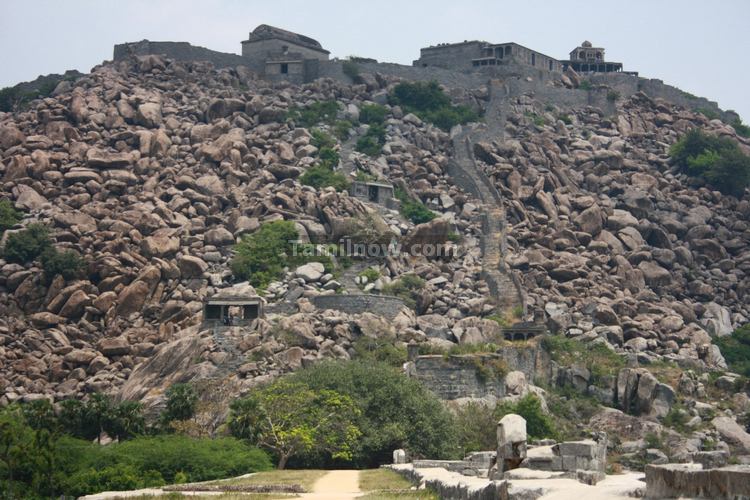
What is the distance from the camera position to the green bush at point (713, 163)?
105250 millimetres

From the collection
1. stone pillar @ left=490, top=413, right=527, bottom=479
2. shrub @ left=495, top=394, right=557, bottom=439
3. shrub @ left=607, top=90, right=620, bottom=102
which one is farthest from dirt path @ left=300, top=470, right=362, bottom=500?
shrub @ left=607, top=90, right=620, bottom=102

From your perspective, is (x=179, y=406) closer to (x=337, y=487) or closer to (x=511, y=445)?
(x=337, y=487)

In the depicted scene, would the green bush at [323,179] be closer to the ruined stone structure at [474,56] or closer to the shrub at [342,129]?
the shrub at [342,129]

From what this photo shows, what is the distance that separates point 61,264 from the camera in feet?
274

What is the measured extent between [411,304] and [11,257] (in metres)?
22.9

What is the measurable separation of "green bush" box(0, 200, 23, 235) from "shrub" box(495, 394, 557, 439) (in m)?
33.2

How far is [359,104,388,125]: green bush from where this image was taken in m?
104

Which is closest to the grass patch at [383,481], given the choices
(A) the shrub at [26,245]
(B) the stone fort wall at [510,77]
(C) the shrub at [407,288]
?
(C) the shrub at [407,288]

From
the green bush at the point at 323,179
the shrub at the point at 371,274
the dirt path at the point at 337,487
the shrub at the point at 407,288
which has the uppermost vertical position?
the green bush at the point at 323,179

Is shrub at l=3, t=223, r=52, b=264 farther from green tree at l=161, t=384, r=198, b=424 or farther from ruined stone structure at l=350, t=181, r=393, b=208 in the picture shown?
green tree at l=161, t=384, r=198, b=424

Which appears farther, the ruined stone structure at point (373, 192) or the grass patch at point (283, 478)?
the ruined stone structure at point (373, 192)

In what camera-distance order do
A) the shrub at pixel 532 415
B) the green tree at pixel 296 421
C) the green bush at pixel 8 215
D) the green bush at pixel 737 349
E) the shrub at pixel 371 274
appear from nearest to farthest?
the green tree at pixel 296 421 < the shrub at pixel 532 415 < the shrub at pixel 371 274 < the green bush at pixel 737 349 < the green bush at pixel 8 215

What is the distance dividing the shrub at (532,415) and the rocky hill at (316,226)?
8.02m

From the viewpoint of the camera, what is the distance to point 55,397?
75688 millimetres
